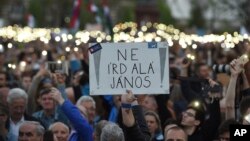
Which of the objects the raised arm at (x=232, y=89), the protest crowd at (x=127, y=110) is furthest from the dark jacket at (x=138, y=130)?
the raised arm at (x=232, y=89)

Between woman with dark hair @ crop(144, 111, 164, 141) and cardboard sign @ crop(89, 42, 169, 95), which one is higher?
cardboard sign @ crop(89, 42, 169, 95)

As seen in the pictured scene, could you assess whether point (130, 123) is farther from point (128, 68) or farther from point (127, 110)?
point (128, 68)

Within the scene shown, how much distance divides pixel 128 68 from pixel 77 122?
28.2 inches

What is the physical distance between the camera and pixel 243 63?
1058 cm

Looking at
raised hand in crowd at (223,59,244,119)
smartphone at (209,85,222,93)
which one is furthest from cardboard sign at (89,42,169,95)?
smartphone at (209,85,222,93)

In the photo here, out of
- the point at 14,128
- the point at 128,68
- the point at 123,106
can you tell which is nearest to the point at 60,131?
the point at 14,128

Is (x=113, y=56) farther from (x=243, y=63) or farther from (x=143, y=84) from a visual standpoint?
(x=243, y=63)

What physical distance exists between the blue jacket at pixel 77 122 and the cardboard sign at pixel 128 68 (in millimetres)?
250

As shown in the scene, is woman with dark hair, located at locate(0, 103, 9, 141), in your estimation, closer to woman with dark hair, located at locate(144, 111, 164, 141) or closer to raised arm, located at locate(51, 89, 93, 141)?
raised arm, located at locate(51, 89, 93, 141)

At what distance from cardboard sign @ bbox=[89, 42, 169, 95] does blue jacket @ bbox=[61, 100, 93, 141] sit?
250 millimetres

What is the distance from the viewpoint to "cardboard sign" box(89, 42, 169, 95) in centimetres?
1027

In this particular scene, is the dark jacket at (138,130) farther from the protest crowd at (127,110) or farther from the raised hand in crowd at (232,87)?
the raised hand in crowd at (232,87)

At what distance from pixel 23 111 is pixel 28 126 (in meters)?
1.65

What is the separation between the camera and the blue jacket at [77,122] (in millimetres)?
10172
